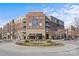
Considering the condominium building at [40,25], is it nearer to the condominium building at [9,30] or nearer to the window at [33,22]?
the window at [33,22]

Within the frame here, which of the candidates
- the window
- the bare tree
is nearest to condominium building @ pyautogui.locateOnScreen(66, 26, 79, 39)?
the bare tree

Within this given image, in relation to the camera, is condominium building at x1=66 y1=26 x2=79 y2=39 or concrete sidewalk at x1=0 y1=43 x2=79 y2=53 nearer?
concrete sidewalk at x1=0 y1=43 x2=79 y2=53

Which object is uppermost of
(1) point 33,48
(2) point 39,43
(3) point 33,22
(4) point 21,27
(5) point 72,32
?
(3) point 33,22

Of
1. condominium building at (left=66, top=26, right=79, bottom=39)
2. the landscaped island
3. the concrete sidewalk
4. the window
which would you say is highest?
the window

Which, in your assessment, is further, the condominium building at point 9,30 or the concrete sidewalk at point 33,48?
the condominium building at point 9,30

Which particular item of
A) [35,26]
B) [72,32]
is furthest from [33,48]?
A: [72,32]

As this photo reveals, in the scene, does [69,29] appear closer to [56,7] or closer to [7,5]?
Result: [56,7]

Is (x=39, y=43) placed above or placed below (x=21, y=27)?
below

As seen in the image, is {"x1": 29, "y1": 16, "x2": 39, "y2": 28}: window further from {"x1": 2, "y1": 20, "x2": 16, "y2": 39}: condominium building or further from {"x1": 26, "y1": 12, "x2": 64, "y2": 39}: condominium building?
{"x1": 2, "y1": 20, "x2": 16, "y2": 39}: condominium building

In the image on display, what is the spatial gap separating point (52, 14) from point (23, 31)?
0.73m

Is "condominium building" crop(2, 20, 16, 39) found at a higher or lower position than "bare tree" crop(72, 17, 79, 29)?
lower

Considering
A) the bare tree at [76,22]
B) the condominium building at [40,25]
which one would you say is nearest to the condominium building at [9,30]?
the condominium building at [40,25]

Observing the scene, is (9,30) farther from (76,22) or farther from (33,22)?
(76,22)

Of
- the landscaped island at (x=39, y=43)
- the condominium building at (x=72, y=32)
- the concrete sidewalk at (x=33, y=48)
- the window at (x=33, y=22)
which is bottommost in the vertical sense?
the concrete sidewalk at (x=33, y=48)
